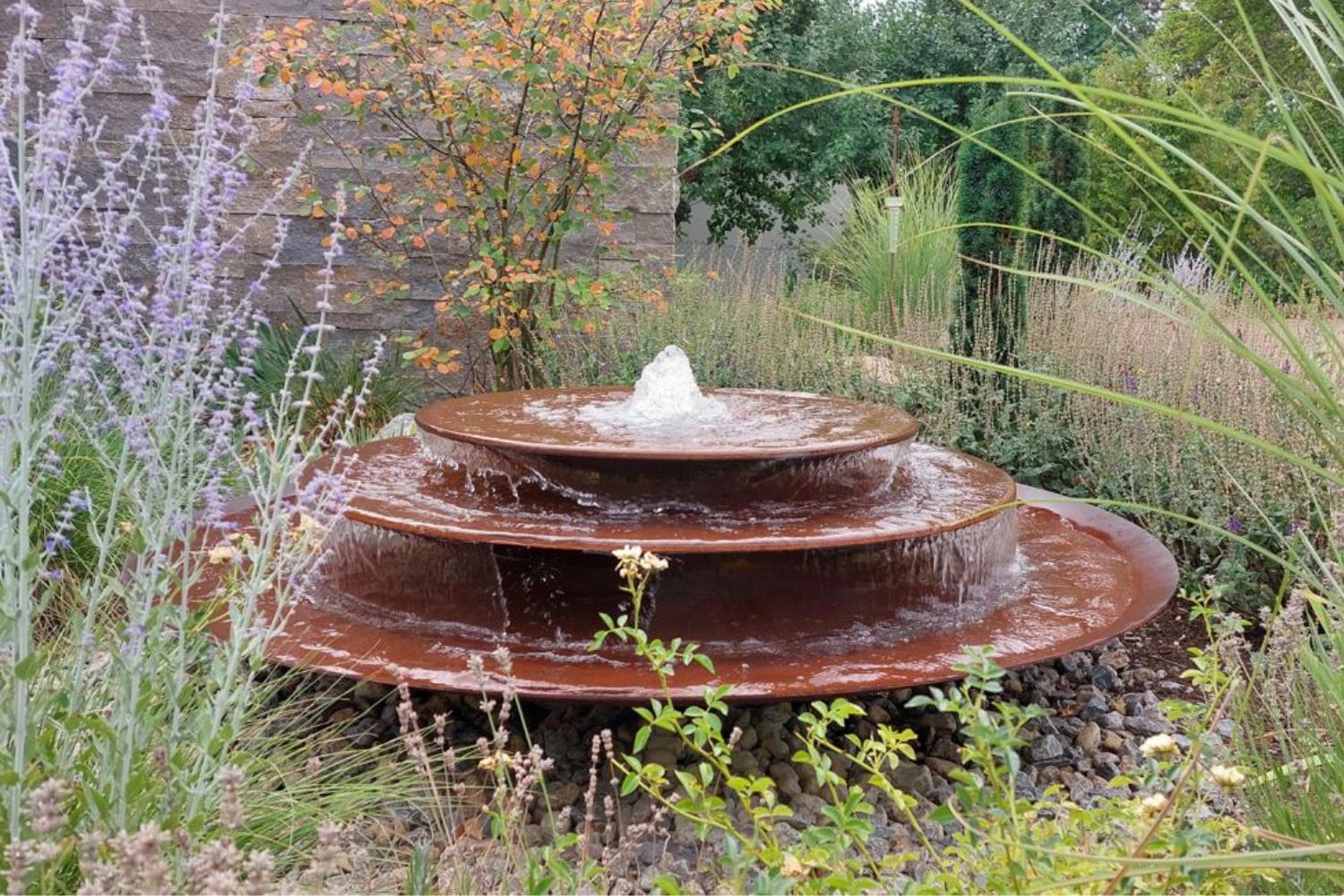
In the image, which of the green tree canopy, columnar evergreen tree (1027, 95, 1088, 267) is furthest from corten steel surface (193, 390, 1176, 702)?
the green tree canopy

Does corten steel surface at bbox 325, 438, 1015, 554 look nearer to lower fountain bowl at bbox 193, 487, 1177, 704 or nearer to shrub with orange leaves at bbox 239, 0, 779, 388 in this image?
lower fountain bowl at bbox 193, 487, 1177, 704

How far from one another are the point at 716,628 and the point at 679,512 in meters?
0.41

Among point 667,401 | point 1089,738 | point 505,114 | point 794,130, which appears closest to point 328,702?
point 667,401

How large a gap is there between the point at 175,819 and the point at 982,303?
4.91 meters

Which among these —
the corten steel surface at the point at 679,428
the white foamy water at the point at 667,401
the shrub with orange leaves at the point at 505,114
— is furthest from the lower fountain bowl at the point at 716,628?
the shrub with orange leaves at the point at 505,114

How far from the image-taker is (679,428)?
355 centimetres

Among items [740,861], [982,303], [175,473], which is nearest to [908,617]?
[740,861]

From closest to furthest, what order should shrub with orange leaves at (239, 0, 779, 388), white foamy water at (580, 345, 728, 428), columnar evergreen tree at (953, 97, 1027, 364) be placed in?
white foamy water at (580, 345, 728, 428), shrub with orange leaves at (239, 0, 779, 388), columnar evergreen tree at (953, 97, 1027, 364)

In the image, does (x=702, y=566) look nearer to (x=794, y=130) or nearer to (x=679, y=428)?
(x=679, y=428)

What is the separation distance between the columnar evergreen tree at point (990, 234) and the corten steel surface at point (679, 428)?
175 centimetres

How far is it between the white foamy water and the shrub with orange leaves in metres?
1.76

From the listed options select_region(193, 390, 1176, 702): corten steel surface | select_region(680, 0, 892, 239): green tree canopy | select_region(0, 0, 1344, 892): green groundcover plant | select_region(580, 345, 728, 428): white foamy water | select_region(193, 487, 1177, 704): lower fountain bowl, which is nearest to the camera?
select_region(0, 0, 1344, 892): green groundcover plant

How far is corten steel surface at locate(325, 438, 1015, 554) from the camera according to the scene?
2717 mm

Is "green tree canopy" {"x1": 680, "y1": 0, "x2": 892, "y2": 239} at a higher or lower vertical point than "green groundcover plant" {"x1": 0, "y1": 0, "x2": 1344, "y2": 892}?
higher
